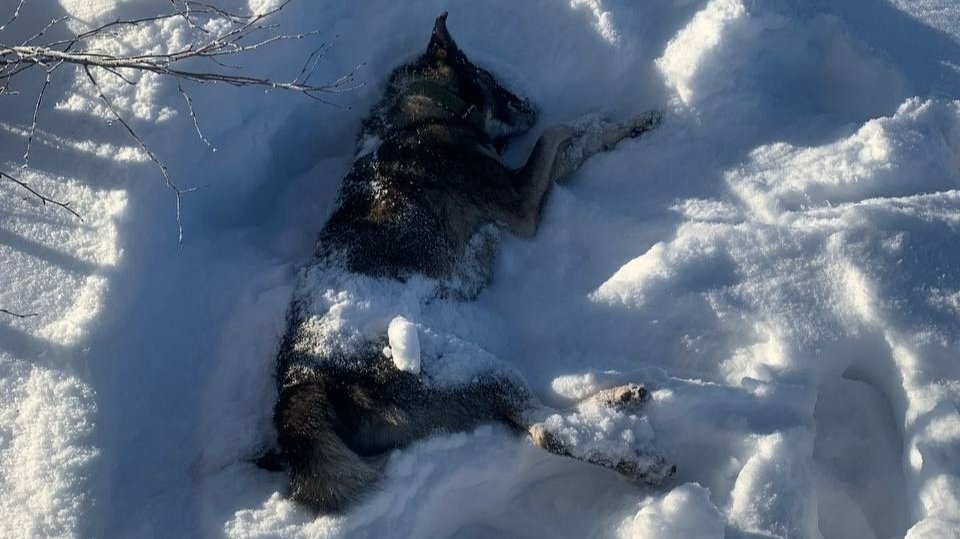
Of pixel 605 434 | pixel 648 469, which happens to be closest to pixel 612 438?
pixel 605 434

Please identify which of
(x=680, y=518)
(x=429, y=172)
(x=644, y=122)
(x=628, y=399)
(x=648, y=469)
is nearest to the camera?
(x=680, y=518)

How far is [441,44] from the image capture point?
450cm

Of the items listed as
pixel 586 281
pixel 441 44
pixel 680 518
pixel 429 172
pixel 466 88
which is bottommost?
pixel 680 518

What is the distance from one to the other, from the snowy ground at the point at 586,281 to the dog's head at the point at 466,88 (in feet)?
0.75

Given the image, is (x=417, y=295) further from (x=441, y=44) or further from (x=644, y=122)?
(x=644, y=122)

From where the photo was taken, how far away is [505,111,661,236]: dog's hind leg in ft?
14.5

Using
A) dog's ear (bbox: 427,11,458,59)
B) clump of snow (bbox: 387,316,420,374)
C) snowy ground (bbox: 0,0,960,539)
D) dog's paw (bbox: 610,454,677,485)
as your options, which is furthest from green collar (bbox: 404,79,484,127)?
dog's paw (bbox: 610,454,677,485)

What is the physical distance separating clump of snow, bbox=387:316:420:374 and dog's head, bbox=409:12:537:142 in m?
1.67

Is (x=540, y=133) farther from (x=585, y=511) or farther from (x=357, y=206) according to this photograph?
(x=585, y=511)

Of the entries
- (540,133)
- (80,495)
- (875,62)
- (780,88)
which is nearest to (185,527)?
(80,495)

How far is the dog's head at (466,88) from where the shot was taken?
4520 mm

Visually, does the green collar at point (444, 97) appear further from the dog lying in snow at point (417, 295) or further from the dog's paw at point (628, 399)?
the dog's paw at point (628, 399)

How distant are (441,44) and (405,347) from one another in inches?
79.6

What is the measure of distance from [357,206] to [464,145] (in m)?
0.81
